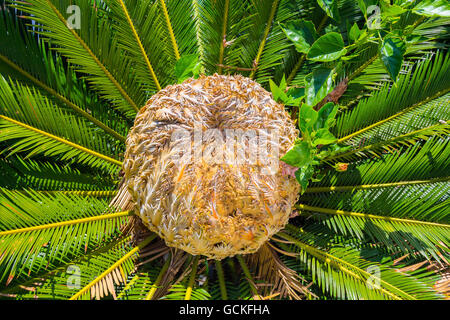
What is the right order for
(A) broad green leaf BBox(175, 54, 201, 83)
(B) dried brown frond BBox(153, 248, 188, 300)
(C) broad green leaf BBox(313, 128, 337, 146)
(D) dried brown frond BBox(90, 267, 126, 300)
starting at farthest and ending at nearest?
(A) broad green leaf BBox(175, 54, 201, 83)
(B) dried brown frond BBox(153, 248, 188, 300)
(D) dried brown frond BBox(90, 267, 126, 300)
(C) broad green leaf BBox(313, 128, 337, 146)

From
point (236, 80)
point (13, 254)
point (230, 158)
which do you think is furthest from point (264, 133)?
point (13, 254)

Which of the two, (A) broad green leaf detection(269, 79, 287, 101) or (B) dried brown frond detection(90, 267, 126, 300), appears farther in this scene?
(A) broad green leaf detection(269, 79, 287, 101)

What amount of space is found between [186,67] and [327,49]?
0.90 meters

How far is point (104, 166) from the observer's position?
97.6 inches

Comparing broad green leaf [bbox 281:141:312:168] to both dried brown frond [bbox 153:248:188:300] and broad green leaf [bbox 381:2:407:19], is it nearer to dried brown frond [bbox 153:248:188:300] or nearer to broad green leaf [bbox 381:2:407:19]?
broad green leaf [bbox 381:2:407:19]

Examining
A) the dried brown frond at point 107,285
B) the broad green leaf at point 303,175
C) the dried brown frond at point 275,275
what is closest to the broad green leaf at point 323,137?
the broad green leaf at point 303,175

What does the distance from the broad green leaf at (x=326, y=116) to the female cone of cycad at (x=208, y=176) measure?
0.29 meters

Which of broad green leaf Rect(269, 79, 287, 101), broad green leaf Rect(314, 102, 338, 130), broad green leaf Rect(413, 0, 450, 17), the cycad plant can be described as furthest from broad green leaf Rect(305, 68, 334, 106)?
broad green leaf Rect(413, 0, 450, 17)

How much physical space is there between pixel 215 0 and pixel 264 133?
1109mm

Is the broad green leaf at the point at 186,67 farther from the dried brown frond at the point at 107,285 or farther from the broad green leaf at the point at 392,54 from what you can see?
the dried brown frond at the point at 107,285

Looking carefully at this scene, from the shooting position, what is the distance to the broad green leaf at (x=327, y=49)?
1880 millimetres

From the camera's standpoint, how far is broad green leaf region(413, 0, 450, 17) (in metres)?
1.69

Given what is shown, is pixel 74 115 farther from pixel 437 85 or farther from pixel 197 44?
pixel 437 85

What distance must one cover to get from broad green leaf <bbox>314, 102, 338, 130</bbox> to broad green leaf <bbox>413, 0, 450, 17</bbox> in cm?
62
